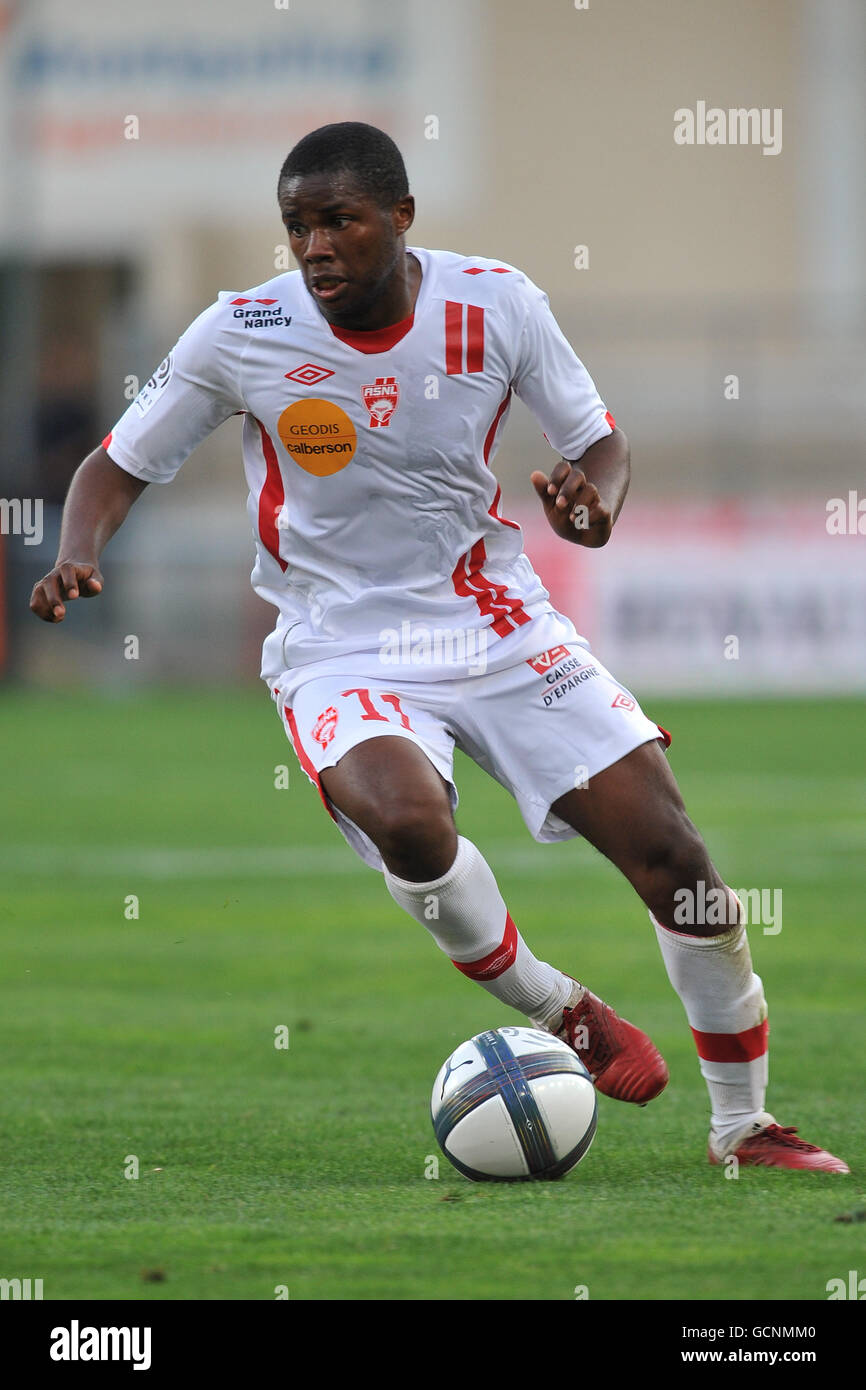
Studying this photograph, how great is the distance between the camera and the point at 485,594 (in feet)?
17.6

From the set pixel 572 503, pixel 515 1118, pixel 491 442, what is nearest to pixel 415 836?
pixel 515 1118

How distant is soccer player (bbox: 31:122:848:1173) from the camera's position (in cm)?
504

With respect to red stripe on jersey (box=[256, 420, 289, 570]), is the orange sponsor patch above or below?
above

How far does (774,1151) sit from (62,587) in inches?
82.4

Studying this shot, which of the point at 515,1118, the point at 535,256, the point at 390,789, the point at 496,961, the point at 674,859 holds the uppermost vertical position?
the point at 535,256

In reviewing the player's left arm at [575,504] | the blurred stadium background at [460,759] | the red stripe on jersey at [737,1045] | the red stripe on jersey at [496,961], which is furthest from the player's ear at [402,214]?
the blurred stadium background at [460,759]

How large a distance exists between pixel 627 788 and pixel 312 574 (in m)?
0.94

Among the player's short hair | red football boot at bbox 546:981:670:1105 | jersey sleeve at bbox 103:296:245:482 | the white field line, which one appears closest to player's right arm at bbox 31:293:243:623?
jersey sleeve at bbox 103:296:245:482

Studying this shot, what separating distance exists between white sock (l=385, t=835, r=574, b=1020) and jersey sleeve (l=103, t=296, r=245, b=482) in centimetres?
120

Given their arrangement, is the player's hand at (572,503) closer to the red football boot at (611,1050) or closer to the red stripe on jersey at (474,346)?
the red stripe on jersey at (474,346)

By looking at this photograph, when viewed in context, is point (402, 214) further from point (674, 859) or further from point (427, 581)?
point (674, 859)

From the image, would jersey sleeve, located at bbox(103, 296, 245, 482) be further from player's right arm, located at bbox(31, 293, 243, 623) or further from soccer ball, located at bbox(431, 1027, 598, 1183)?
soccer ball, located at bbox(431, 1027, 598, 1183)

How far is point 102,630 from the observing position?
2180 cm

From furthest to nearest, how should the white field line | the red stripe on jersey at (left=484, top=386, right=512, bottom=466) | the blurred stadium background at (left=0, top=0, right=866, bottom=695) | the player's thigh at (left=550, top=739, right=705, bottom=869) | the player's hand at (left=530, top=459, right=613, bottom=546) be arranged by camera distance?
the blurred stadium background at (left=0, top=0, right=866, bottom=695) → the white field line → the red stripe on jersey at (left=484, top=386, right=512, bottom=466) → the player's thigh at (left=550, top=739, right=705, bottom=869) → the player's hand at (left=530, top=459, right=613, bottom=546)
